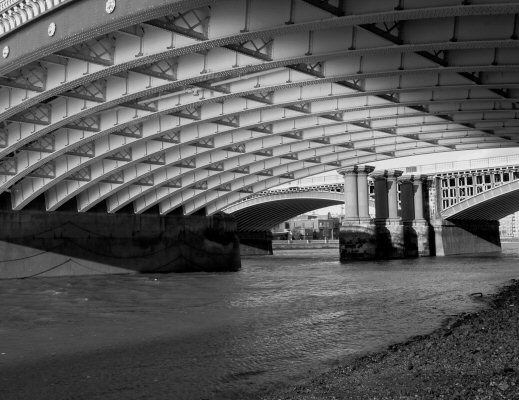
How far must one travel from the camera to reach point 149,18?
1531cm

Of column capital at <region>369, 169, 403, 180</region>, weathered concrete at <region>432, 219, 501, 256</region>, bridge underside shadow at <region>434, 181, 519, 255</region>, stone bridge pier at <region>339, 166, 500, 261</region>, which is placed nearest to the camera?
stone bridge pier at <region>339, 166, 500, 261</region>

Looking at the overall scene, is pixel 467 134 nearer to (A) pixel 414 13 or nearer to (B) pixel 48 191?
(A) pixel 414 13

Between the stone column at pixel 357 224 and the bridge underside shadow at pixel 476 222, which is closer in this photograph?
the stone column at pixel 357 224

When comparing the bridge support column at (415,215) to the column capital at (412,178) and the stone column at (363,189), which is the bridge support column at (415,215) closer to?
the column capital at (412,178)

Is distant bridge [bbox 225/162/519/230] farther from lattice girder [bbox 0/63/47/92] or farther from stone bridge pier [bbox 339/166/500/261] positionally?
lattice girder [bbox 0/63/47/92]

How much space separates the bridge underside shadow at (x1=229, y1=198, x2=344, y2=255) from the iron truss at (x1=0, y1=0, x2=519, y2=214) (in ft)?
126

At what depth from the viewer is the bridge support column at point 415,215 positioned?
70.9 metres

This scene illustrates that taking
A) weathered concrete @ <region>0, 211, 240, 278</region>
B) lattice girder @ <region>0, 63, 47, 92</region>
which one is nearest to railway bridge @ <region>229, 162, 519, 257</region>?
weathered concrete @ <region>0, 211, 240, 278</region>

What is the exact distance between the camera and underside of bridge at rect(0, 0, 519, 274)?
639 inches

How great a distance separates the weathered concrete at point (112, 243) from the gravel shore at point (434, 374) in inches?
1136

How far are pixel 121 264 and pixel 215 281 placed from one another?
29.2ft

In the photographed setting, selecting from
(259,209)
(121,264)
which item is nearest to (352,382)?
(121,264)

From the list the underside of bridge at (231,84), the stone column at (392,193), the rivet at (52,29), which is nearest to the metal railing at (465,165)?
the stone column at (392,193)

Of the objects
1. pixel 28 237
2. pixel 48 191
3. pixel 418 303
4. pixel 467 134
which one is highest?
pixel 467 134
